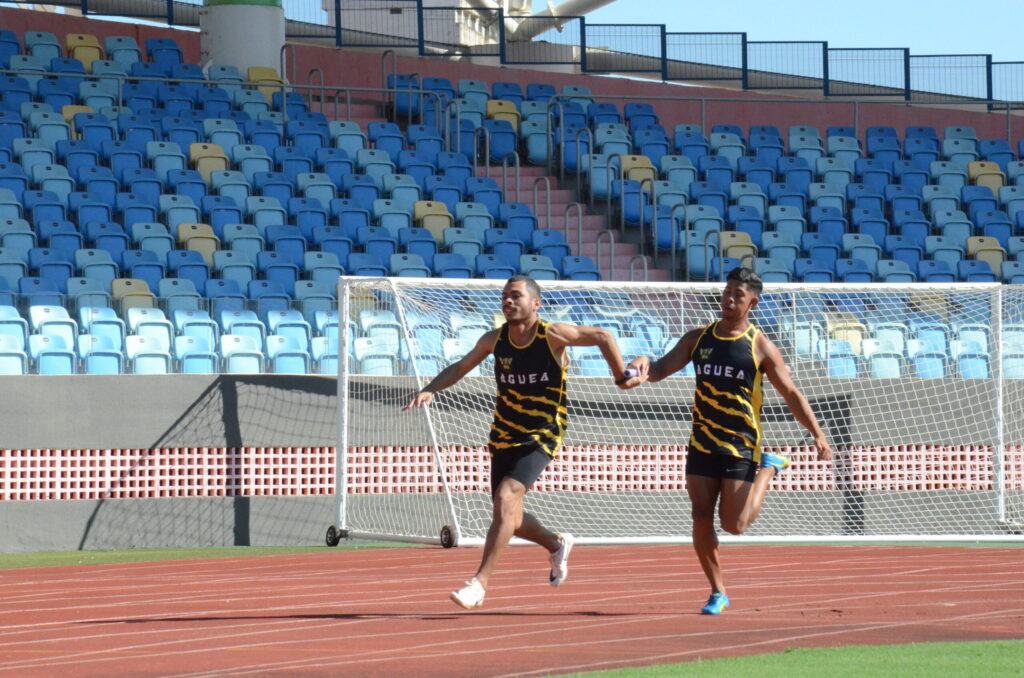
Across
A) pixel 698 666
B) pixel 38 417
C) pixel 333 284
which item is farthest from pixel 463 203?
pixel 698 666

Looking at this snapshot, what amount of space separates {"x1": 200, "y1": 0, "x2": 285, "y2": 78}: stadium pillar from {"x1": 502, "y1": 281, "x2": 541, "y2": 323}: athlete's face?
1825 cm

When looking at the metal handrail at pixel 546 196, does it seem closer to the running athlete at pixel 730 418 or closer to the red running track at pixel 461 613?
the red running track at pixel 461 613

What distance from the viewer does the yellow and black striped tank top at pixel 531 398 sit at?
29.8ft

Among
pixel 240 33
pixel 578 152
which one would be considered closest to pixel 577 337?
pixel 578 152

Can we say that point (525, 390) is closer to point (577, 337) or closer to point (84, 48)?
point (577, 337)

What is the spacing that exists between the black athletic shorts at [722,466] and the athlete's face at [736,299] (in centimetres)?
84

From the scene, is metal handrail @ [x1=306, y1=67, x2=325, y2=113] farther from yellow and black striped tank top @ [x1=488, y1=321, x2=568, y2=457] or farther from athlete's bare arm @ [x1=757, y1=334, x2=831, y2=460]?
athlete's bare arm @ [x1=757, y1=334, x2=831, y2=460]

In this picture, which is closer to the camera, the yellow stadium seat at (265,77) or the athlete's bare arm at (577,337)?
the athlete's bare arm at (577,337)

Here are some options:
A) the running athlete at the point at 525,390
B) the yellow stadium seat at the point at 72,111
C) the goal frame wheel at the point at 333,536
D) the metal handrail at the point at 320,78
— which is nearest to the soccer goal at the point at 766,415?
the goal frame wheel at the point at 333,536

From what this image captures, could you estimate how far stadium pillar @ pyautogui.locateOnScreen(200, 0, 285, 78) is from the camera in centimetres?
2623

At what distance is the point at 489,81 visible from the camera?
30.2 metres

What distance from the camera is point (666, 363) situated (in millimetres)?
9016

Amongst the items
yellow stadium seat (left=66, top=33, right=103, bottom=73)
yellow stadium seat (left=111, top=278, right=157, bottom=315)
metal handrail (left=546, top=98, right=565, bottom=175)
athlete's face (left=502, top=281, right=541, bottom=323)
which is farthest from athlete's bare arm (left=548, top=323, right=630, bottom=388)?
yellow stadium seat (left=66, top=33, right=103, bottom=73)

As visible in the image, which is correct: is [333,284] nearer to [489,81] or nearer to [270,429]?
[270,429]
